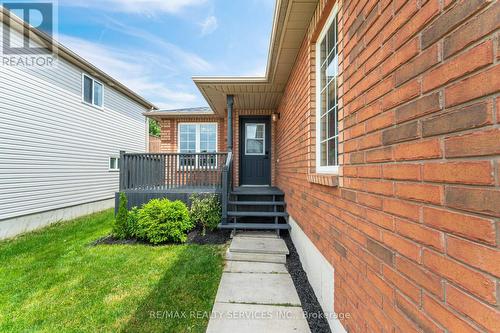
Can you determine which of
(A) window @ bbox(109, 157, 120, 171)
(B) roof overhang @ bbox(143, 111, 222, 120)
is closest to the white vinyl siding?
(A) window @ bbox(109, 157, 120, 171)

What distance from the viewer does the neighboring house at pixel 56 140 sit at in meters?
5.92

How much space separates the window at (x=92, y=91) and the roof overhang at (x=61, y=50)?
0.75ft

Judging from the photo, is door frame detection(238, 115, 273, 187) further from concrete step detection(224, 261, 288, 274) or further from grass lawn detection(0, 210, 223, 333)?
concrete step detection(224, 261, 288, 274)

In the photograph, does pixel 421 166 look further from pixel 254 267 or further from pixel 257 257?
pixel 257 257

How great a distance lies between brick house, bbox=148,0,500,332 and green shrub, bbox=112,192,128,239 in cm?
422

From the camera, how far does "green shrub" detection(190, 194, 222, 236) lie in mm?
5320

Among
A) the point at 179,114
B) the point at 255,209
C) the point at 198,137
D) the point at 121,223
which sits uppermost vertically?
the point at 179,114

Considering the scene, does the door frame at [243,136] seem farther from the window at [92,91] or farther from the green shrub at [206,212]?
the window at [92,91]

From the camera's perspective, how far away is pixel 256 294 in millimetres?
2904

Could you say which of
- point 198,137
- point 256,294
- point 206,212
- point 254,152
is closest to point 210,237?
point 206,212

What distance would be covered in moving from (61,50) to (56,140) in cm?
272

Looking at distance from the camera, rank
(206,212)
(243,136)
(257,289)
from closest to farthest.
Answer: (257,289) < (206,212) < (243,136)

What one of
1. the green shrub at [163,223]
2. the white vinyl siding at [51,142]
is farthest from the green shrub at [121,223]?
the white vinyl siding at [51,142]

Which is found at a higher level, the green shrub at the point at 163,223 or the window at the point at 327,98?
the window at the point at 327,98
